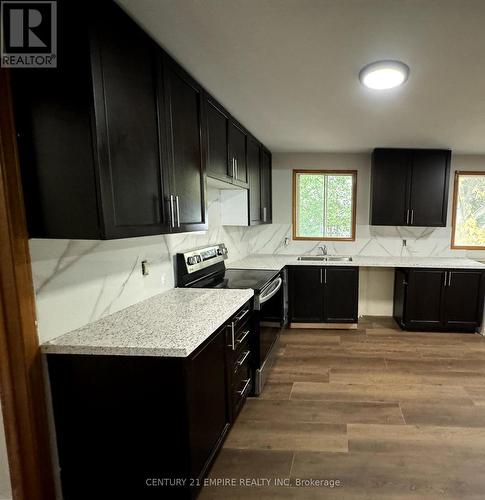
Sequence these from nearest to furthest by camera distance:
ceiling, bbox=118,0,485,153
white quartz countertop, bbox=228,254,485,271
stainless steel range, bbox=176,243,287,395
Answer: ceiling, bbox=118,0,485,153
stainless steel range, bbox=176,243,287,395
white quartz countertop, bbox=228,254,485,271

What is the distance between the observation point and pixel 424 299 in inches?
139

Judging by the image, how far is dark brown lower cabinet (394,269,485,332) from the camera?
3.46 meters

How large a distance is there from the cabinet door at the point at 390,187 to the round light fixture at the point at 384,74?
1.98 meters

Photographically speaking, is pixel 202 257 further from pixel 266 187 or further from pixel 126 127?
pixel 266 187

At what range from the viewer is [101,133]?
111cm

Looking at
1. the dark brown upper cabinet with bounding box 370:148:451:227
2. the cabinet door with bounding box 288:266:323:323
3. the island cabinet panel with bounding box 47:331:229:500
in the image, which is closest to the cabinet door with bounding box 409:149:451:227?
the dark brown upper cabinet with bounding box 370:148:451:227

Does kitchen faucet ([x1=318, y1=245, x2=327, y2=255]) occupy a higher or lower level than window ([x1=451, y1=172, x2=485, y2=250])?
lower

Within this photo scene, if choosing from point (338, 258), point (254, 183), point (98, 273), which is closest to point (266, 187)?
point (254, 183)

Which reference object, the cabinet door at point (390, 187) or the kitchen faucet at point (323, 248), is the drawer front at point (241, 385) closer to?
the kitchen faucet at point (323, 248)

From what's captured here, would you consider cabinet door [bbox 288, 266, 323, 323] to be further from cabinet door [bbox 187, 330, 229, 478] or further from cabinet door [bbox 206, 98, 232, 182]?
Result: cabinet door [bbox 187, 330, 229, 478]

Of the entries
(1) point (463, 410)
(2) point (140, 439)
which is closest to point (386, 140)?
(1) point (463, 410)

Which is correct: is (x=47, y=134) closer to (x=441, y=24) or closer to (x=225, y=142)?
(x=225, y=142)

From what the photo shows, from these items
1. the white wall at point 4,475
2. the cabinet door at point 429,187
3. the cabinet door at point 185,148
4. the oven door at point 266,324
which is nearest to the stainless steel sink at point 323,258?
the cabinet door at point 429,187

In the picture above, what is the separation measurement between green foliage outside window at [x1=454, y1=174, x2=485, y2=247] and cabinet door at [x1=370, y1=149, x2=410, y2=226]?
0.91m
